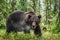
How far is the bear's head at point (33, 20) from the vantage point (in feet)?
28.0

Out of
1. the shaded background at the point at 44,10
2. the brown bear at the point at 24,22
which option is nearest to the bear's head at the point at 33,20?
the brown bear at the point at 24,22

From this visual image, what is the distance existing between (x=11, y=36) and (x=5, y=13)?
293 cm

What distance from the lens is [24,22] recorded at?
9055 millimetres

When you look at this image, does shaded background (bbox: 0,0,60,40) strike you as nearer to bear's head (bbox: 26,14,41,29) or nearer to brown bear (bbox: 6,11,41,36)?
brown bear (bbox: 6,11,41,36)

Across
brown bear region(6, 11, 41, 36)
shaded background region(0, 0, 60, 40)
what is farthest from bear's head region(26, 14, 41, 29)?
shaded background region(0, 0, 60, 40)

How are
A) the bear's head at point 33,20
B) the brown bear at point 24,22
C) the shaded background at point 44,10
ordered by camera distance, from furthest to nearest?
the shaded background at point 44,10
the brown bear at point 24,22
the bear's head at point 33,20

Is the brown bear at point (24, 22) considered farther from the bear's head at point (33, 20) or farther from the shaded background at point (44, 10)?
the shaded background at point (44, 10)

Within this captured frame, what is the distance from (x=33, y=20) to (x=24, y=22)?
0.43m

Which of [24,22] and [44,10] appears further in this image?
[44,10]

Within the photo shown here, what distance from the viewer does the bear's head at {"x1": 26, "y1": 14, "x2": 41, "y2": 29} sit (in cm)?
853

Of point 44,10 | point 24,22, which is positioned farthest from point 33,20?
point 44,10

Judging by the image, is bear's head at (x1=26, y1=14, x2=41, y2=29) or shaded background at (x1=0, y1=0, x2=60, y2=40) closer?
bear's head at (x1=26, y1=14, x2=41, y2=29)

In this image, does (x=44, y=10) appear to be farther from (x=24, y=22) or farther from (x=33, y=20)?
(x=33, y=20)

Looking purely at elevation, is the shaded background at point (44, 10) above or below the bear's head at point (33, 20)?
below
